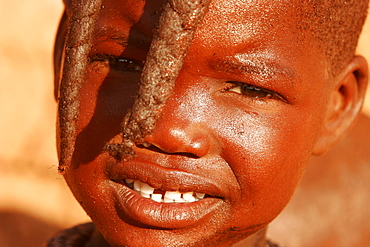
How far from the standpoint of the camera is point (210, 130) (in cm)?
202

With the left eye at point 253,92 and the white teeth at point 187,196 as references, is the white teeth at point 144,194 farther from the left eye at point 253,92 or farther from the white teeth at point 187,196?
the left eye at point 253,92

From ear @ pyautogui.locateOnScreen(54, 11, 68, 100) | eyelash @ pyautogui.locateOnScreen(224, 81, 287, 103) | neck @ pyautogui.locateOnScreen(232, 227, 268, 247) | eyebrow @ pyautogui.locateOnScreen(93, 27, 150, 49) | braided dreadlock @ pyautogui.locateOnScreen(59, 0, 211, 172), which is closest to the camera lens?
braided dreadlock @ pyautogui.locateOnScreen(59, 0, 211, 172)

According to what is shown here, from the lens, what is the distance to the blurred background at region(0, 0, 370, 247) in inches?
180

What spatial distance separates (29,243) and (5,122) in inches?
34.2

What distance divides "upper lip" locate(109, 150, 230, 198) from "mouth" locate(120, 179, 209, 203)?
7 centimetres

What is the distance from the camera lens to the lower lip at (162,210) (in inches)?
82.8

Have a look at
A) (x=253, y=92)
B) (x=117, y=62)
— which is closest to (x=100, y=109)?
(x=117, y=62)

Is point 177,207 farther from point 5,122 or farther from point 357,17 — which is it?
point 5,122

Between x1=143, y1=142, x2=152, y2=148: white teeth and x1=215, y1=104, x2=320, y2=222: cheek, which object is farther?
x1=215, y1=104, x2=320, y2=222: cheek

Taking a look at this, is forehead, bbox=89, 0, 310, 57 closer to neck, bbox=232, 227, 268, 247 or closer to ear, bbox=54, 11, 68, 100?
ear, bbox=54, 11, 68, 100

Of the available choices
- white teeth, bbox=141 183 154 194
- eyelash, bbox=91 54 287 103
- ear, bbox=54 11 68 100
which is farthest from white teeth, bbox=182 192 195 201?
ear, bbox=54 11 68 100

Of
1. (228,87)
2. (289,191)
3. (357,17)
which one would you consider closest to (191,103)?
(228,87)

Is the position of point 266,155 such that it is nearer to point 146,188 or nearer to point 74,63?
point 146,188

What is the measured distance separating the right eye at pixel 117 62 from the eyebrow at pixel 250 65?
289 millimetres
